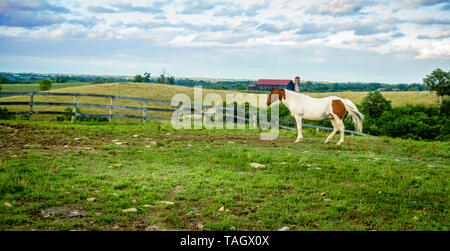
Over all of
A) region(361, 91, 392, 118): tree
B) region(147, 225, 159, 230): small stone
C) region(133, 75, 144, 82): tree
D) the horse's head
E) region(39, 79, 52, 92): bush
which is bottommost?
region(147, 225, 159, 230): small stone

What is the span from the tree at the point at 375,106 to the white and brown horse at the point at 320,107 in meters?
39.2

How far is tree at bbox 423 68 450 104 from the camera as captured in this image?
61.1 meters

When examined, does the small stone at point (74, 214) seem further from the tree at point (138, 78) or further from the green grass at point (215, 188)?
the tree at point (138, 78)

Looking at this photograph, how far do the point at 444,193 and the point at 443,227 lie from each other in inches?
77.7

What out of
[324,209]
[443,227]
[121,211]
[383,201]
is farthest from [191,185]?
[443,227]

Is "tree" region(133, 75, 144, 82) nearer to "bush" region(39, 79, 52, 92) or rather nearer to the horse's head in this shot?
"bush" region(39, 79, 52, 92)

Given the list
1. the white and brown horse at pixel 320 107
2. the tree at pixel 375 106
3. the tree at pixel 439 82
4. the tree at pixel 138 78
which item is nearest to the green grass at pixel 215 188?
the white and brown horse at pixel 320 107

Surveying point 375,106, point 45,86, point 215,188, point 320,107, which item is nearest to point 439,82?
point 375,106

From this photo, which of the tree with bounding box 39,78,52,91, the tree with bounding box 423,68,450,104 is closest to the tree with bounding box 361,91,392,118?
the tree with bounding box 423,68,450,104

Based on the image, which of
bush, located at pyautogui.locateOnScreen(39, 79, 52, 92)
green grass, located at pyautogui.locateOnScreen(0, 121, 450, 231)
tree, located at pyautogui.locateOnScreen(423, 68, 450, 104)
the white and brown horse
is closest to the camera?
green grass, located at pyautogui.locateOnScreen(0, 121, 450, 231)

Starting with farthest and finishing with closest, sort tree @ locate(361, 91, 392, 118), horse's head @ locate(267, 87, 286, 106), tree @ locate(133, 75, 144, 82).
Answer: tree @ locate(133, 75, 144, 82) < tree @ locate(361, 91, 392, 118) < horse's head @ locate(267, 87, 286, 106)

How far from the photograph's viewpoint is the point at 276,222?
15.4ft

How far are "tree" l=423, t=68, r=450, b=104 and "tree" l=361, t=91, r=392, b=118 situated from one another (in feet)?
59.2
